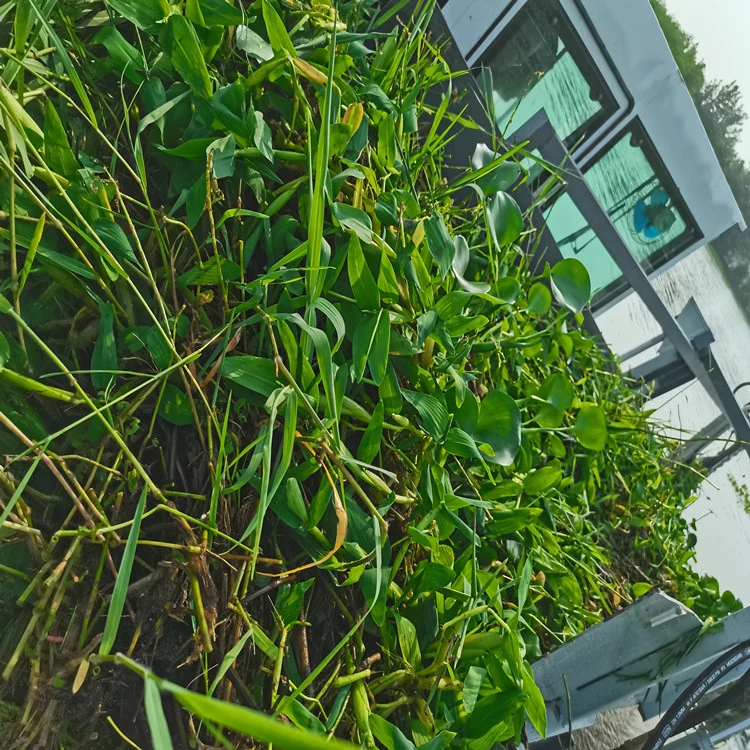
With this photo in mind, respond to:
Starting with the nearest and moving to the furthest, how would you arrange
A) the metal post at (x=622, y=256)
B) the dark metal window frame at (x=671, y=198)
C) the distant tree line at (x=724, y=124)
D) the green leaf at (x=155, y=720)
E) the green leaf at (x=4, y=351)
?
the green leaf at (x=155, y=720), the green leaf at (x=4, y=351), the metal post at (x=622, y=256), the dark metal window frame at (x=671, y=198), the distant tree line at (x=724, y=124)

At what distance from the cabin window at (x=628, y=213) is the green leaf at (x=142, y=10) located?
2.67ft

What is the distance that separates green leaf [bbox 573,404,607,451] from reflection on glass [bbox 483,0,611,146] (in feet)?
2.08

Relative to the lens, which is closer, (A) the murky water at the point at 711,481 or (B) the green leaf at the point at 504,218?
(B) the green leaf at the point at 504,218

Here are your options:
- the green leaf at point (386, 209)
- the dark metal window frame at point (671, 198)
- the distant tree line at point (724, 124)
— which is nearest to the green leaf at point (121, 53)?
the green leaf at point (386, 209)

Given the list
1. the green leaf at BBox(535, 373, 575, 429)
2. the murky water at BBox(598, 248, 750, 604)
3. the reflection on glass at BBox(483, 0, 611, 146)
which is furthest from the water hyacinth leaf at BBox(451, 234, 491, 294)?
the murky water at BBox(598, 248, 750, 604)

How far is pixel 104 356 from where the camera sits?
190 millimetres

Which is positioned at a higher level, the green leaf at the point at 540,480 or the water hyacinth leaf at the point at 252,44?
the water hyacinth leaf at the point at 252,44

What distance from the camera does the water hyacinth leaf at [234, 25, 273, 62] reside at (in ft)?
0.74

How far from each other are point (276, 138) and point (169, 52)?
0.05 metres

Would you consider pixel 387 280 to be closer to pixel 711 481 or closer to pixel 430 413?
pixel 430 413

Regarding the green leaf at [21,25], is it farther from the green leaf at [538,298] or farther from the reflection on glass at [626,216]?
the reflection on glass at [626,216]

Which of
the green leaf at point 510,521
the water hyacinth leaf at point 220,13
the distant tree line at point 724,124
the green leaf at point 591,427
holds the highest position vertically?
the distant tree line at point 724,124

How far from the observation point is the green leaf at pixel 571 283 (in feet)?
1.24

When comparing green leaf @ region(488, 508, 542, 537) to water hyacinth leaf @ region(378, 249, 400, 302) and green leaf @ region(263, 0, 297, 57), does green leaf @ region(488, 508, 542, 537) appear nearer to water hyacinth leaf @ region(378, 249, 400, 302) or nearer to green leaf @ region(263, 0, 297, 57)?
water hyacinth leaf @ region(378, 249, 400, 302)
